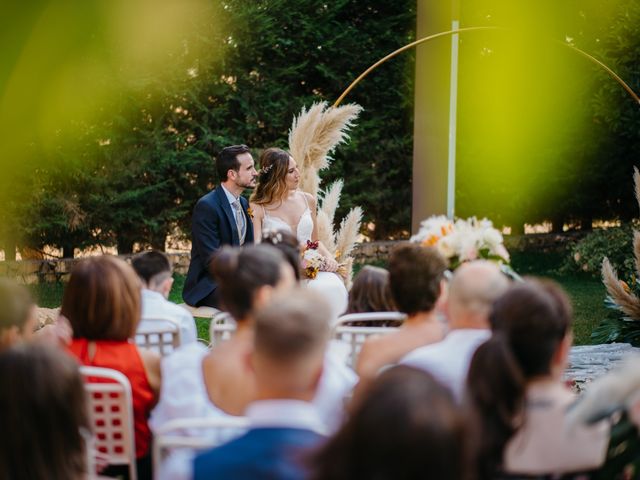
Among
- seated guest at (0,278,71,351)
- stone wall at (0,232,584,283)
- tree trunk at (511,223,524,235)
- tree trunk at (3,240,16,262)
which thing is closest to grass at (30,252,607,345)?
stone wall at (0,232,584,283)

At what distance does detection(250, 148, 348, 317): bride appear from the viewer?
5777 millimetres

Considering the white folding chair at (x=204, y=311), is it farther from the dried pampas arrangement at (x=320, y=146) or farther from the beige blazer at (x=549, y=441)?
→ the beige blazer at (x=549, y=441)

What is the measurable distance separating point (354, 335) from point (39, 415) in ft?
4.93

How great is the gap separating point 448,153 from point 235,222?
1605 millimetres

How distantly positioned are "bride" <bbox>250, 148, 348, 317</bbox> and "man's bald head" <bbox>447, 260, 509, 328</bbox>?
302 cm

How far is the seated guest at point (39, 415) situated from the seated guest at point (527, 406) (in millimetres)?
927

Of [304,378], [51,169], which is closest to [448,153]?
[304,378]

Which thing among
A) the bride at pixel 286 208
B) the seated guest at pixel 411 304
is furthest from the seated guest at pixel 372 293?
the bride at pixel 286 208

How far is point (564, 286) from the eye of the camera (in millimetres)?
11852

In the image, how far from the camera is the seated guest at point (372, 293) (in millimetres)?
3615

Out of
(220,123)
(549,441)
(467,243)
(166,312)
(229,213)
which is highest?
(220,123)

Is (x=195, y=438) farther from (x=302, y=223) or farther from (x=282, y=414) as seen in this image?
(x=302, y=223)

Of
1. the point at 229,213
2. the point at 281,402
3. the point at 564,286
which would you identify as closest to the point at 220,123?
the point at 564,286

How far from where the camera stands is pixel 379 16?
46.6 feet
